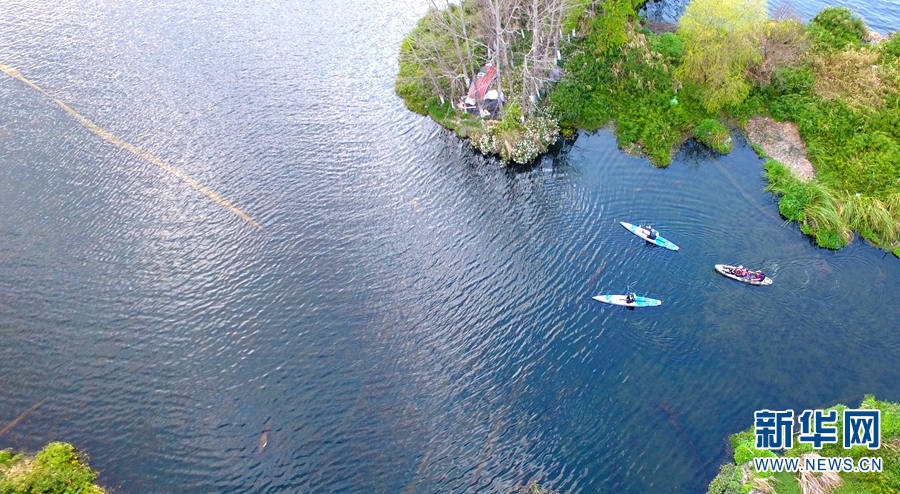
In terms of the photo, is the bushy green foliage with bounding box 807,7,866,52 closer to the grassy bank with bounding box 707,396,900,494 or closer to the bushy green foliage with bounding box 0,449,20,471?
the grassy bank with bounding box 707,396,900,494

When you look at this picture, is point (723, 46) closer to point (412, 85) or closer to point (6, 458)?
point (412, 85)

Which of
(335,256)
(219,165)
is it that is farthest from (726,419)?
(219,165)

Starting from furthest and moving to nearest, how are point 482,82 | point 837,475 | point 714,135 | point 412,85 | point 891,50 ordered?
point 412,85, point 891,50, point 482,82, point 714,135, point 837,475

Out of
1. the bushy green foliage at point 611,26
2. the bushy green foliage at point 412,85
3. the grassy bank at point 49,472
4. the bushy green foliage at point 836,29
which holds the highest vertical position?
the bushy green foliage at point 412,85

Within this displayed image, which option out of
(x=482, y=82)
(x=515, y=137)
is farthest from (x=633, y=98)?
(x=482, y=82)

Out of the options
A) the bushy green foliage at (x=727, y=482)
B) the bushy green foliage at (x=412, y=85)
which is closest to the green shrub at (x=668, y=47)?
the bushy green foliage at (x=412, y=85)

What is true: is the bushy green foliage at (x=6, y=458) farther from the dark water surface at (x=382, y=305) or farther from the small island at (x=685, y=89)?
the small island at (x=685, y=89)
